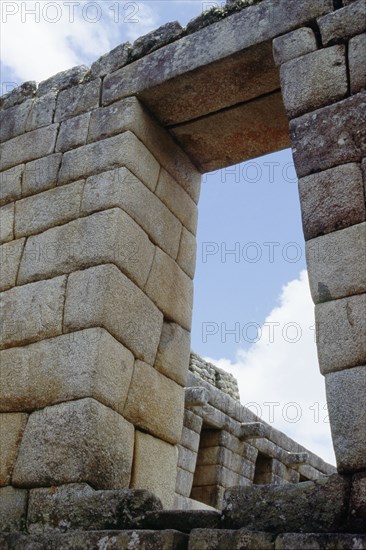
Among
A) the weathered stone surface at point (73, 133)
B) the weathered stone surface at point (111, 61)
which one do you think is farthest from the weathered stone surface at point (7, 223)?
the weathered stone surface at point (111, 61)

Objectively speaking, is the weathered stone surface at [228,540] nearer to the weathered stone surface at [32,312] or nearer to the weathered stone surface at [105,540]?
the weathered stone surface at [105,540]

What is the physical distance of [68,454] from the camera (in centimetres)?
387

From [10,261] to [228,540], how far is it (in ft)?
9.79

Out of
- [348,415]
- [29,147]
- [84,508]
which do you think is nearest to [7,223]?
[29,147]

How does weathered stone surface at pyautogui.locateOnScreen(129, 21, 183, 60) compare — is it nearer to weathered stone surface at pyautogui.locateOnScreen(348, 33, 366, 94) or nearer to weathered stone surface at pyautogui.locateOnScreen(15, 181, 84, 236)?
weathered stone surface at pyautogui.locateOnScreen(15, 181, 84, 236)

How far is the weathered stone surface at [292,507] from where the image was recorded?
2.93 metres

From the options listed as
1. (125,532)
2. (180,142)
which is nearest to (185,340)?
(180,142)

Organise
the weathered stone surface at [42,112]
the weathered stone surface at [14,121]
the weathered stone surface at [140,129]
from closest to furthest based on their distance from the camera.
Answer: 1. the weathered stone surface at [140,129]
2. the weathered stone surface at [42,112]
3. the weathered stone surface at [14,121]

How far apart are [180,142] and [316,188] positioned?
2189mm

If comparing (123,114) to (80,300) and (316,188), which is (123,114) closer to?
(80,300)

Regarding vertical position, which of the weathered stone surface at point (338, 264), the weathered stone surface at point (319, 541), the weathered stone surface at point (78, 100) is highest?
the weathered stone surface at point (78, 100)

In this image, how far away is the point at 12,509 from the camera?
3949 mm

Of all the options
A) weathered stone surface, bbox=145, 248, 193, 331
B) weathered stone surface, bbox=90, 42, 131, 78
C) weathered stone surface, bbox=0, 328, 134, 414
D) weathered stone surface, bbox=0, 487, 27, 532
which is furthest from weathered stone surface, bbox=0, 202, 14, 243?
weathered stone surface, bbox=0, 487, 27, 532

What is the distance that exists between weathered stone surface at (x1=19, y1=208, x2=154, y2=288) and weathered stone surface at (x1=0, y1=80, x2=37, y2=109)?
1.61 m
